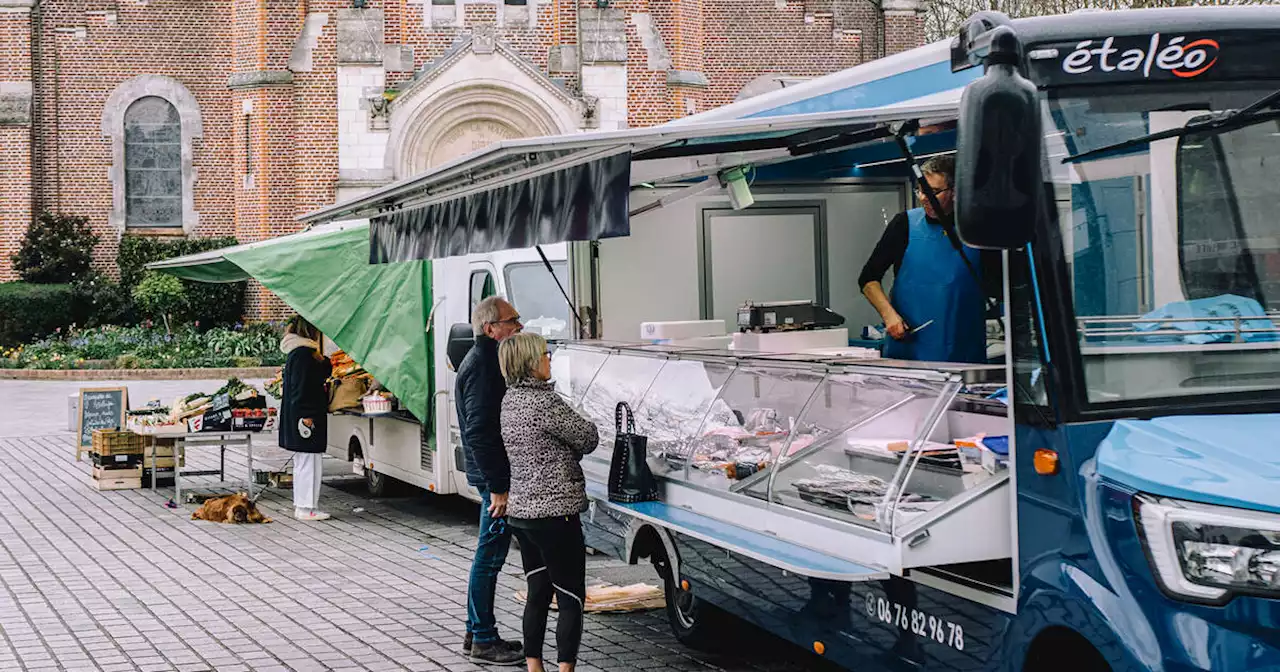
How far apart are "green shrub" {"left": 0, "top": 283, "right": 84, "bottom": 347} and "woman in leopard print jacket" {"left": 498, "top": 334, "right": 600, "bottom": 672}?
25266 millimetres

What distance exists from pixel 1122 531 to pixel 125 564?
804cm

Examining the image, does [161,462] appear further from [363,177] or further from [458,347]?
[363,177]

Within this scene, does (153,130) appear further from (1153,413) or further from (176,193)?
(1153,413)

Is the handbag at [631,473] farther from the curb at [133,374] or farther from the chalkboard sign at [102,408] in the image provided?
the curb at [133,374]

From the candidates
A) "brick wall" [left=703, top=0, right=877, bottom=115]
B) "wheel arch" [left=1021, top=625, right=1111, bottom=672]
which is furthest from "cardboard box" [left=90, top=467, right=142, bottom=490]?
"brick wall" [left=703, top=0, right=877, bottom=115]

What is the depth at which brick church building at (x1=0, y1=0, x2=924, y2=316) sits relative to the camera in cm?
2886

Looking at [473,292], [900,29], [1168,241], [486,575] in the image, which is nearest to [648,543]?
[486,575]

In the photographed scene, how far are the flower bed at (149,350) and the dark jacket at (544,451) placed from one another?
21.9 metres

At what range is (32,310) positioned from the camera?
29.1m

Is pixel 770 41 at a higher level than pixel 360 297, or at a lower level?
higher

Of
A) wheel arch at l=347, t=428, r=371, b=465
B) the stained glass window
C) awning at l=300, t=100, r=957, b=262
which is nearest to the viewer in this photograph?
awning at l=300, t=100, r=957, b=262

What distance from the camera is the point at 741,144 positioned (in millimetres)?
7273

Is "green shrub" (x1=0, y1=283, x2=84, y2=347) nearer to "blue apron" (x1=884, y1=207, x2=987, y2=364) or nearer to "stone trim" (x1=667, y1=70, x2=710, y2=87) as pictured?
"stone trim" (x1=667, y1=70, x2=710, y2=87)

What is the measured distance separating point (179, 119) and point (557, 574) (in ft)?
91.8
